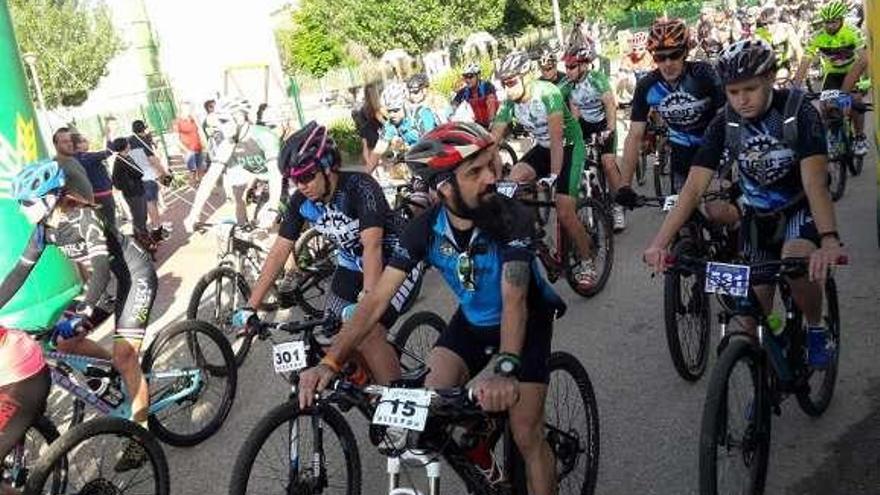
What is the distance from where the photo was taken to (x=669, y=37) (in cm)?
603

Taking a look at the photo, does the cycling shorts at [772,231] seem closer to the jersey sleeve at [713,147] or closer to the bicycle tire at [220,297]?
the jersey sleeve at [713,147]

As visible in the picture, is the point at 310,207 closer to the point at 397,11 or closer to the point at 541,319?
the point at 541,319

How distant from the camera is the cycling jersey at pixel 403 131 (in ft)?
33.7

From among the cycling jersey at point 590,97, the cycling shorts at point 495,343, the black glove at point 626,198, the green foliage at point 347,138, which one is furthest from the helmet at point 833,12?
the green foliage at point 347,138

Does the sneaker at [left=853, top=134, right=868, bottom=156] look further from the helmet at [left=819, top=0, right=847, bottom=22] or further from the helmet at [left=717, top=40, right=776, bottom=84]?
the helmet at [left=717, top=40, right=776, bottom=84]

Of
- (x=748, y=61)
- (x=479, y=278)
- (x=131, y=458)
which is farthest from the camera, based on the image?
(x=131, y=458)

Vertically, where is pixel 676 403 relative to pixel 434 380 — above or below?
below

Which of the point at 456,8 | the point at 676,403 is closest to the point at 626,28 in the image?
the point at 456,8

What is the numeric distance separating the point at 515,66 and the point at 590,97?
2214 mm

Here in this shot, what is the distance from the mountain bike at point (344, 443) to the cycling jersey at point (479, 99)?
7.32 meters

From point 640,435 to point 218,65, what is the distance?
1990cm

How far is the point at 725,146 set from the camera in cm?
437

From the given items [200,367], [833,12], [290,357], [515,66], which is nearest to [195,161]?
[515,66]

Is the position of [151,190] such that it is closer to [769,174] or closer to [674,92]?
[674,92]
